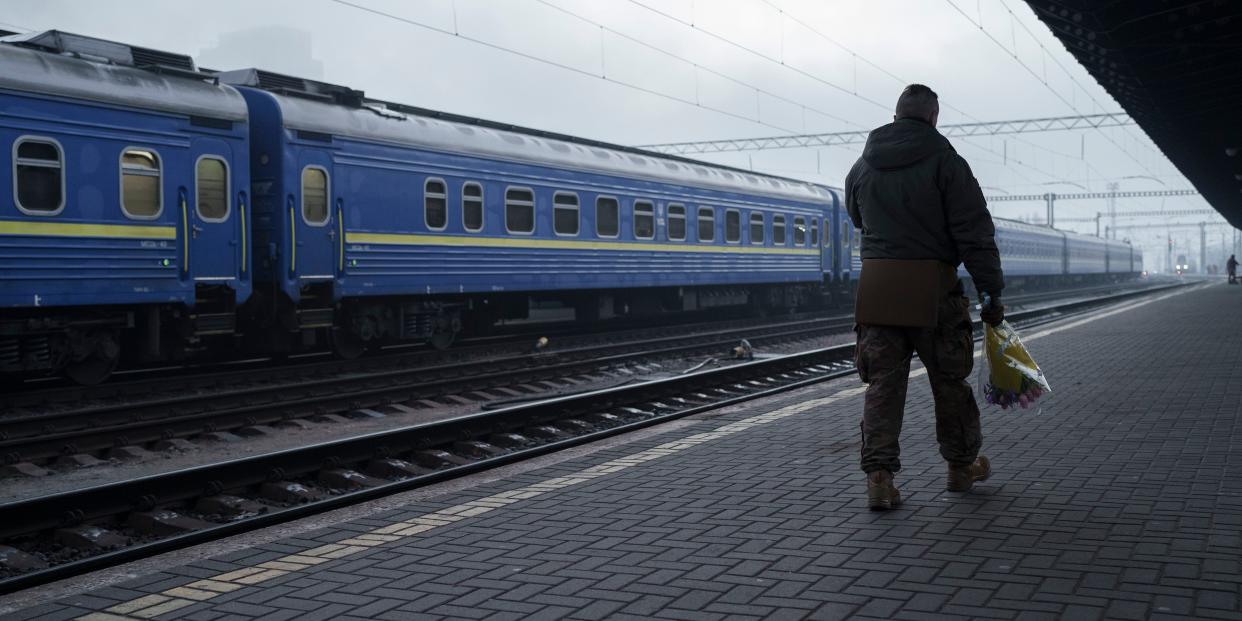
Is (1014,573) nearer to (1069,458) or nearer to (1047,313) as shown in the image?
(1069,458)

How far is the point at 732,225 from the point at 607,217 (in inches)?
201

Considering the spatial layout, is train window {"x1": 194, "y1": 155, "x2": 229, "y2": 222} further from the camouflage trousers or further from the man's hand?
the man's hand

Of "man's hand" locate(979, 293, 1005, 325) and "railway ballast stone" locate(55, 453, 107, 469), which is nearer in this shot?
"man's hand" locate(979, 293, 1005, 325)

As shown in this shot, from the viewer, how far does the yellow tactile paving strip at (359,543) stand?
13.9ft

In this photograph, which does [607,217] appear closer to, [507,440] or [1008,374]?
[507,440]

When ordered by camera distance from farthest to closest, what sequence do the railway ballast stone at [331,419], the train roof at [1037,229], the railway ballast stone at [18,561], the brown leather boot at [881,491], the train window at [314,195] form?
1. the train roof at [1037,229]
2. the train window at [314,195]
3. the railway ballast stone at [331,419]
4. the brown leather boot at [881,491]
5. the railway ballast stone at [18,561]

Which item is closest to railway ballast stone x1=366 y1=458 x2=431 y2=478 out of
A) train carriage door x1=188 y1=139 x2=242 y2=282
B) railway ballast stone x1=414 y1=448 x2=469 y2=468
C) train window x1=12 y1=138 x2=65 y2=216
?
railway ballast stone x1=414 y1=448 x2=469 y2=468

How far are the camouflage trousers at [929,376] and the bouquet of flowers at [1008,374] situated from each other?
0.34 meters

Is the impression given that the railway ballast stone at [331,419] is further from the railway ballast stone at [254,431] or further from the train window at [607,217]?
the train window at [607,217]

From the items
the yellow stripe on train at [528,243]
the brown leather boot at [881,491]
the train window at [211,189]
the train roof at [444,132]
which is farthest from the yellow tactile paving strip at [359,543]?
the train roof at [444,132]

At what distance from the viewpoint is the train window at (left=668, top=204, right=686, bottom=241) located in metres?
23.0

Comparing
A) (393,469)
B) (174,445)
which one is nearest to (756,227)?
(174,445)

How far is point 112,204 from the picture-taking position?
12.3 metres

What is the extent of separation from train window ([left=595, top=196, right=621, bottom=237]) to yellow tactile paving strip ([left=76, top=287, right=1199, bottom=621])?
41.5ft
